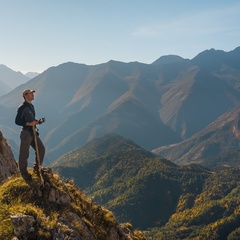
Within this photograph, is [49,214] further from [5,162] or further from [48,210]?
[5,162]

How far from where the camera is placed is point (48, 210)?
16.4m

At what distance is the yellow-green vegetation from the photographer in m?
14.0

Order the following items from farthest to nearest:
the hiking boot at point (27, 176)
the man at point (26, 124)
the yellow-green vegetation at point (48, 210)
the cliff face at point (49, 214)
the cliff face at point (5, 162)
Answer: the cliff face at point (5, 162)
the man at point (26, 124)
the hiking boot at point (27, 176)
the yellow-green vegetation at point (48, 210)
the cliff face at point (49, 214)

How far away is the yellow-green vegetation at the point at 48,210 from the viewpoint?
14.0 m

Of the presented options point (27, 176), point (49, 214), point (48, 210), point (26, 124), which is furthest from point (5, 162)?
point (49, 214)

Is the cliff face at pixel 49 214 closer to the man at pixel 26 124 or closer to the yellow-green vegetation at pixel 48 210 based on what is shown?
the yellow-green vegetation at pixel 48 210

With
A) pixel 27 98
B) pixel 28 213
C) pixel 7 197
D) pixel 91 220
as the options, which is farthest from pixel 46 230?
pixel 27 98

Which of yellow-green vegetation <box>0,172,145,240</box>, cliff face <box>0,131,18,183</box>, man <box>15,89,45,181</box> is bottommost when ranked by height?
yellow-green vegetation <box>0,172,145,240</box>

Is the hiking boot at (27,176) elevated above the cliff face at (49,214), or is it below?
above

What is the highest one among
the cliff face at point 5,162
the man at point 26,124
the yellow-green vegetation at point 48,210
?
the man at point 26,124

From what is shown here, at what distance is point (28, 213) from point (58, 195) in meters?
3.28

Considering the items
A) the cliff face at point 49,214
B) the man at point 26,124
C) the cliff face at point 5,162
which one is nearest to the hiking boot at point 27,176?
the man at point 26,124

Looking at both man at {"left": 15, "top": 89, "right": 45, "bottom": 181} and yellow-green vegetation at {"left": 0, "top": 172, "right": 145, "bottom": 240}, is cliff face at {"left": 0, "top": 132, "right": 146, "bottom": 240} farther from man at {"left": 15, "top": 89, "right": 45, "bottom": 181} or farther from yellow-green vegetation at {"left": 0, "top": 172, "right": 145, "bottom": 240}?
man at {"left": 15, "top": 89, "right": 45, "bottom": 181}

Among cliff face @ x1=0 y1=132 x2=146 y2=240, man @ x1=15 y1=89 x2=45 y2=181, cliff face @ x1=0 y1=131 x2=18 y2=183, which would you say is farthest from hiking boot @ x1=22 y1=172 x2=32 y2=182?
cliff face @ x1=0 y1=131 x2=18 y2=183
